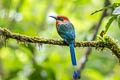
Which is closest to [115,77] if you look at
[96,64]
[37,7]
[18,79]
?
[96,64]

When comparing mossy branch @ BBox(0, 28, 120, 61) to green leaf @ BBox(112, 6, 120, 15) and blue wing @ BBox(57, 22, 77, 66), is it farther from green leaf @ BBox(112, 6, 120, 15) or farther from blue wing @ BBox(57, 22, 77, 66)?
green leaf @ BBox(112, 6, 120, 15)

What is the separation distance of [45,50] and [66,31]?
1.61 meters

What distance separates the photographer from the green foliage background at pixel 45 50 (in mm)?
5043

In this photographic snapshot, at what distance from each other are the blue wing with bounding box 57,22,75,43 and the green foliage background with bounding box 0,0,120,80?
0.62 ft

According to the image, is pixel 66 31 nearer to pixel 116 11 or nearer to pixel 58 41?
pixel 58 41

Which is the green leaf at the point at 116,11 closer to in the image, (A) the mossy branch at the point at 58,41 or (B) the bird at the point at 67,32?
(A) the mossy branch at the point at 58,41

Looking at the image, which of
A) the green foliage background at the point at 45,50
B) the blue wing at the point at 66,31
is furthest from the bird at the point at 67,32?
the green foliage background at the point at 45,50

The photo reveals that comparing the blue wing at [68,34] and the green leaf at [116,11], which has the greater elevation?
the green leaf at [116,11]

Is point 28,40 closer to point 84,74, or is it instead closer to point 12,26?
point 12,26

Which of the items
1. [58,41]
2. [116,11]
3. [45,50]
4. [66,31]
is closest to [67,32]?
[66,31]

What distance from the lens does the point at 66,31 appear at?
13.5 ft

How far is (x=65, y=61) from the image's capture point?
20.4ft

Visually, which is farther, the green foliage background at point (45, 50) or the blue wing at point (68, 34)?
the green foliage background at point (45, 50)

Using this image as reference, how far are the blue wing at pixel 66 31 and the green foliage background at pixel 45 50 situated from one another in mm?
190
